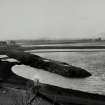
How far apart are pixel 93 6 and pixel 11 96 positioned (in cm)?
227

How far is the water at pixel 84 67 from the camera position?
4480mm

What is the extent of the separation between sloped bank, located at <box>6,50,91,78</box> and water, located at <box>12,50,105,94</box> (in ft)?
0.31

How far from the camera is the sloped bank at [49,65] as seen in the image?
15.5 ft

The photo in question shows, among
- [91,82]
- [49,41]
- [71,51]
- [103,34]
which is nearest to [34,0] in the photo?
[49,41]

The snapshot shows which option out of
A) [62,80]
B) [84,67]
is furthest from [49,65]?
[84,67]

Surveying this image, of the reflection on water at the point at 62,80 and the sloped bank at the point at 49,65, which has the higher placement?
the sloped bank at the point at 49,65

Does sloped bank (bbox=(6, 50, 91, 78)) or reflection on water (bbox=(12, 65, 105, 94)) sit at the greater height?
sloped bank (bbox=(6, 50, 91, 78))

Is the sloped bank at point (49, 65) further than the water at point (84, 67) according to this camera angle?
Yes

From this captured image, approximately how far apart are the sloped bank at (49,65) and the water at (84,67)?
0.31 feet

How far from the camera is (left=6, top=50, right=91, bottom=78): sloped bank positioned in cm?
473

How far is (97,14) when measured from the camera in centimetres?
496

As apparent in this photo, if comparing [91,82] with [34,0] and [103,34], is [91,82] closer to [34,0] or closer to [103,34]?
[103,34]

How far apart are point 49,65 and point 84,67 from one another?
28.0 inches

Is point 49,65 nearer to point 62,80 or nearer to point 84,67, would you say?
point 62,80
